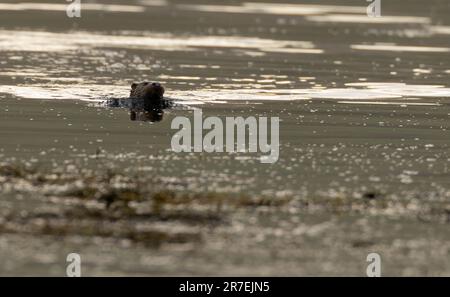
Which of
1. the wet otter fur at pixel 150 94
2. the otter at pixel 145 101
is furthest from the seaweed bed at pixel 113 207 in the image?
the wet otter fur at pixel 150 94

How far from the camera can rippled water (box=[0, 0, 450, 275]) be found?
19422mm

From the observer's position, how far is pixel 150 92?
A: 33.0m

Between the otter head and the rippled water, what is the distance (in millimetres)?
814

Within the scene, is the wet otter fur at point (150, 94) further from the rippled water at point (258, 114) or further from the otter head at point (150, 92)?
the rippled water at point (258, 114)

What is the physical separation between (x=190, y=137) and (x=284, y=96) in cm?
757

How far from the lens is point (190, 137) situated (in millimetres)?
28078

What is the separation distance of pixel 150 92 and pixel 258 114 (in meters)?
2.71

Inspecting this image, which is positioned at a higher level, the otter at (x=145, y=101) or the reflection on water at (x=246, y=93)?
the reflection on water at (x=246, y=93)

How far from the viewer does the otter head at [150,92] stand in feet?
108

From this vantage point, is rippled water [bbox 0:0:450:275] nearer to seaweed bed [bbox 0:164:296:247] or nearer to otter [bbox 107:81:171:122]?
seaweed bed [bbox 0:164:296:247]

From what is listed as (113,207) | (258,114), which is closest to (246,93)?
(258,114)

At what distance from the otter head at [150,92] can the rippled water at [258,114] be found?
81cm

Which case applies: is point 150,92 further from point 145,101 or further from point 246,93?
point 246,93

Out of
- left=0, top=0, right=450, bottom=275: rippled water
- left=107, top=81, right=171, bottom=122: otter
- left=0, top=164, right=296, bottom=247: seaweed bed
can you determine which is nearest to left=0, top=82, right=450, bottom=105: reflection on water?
left=0, top=0, right=450, bottom=275: rippled water
